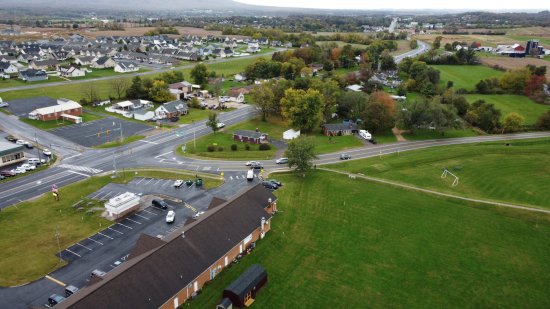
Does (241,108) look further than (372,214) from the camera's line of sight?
Yes

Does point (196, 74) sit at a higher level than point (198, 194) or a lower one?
higher

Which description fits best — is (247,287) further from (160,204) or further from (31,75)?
(31,75)

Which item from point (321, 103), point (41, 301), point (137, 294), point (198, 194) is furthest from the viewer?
point (321, 103)

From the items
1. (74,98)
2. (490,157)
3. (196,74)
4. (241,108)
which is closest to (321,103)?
(241,108)

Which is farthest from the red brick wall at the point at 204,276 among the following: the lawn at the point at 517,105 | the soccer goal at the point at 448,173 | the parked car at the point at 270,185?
the lawn at the point at 517,105

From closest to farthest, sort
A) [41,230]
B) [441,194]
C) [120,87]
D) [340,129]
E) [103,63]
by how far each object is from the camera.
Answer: [41,230] → [441,194] → [340,129] → [120,87] → [103,63]

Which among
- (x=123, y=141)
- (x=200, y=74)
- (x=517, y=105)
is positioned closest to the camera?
(x=123, y=141)

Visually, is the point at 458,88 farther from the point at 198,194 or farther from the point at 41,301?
the point at 41,301

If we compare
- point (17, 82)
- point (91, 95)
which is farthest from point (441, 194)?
Result: point (17, 82)
